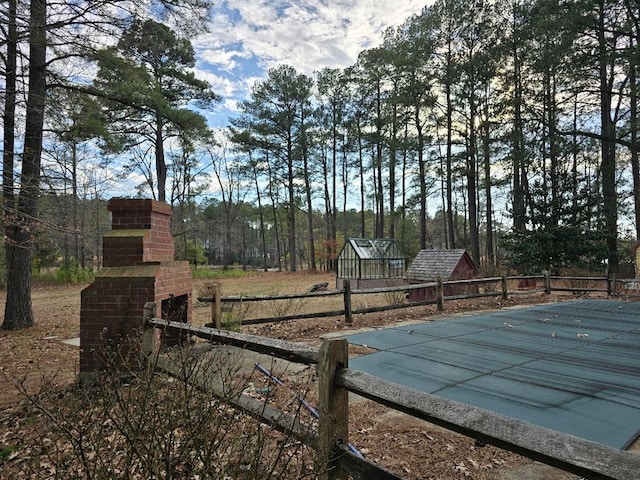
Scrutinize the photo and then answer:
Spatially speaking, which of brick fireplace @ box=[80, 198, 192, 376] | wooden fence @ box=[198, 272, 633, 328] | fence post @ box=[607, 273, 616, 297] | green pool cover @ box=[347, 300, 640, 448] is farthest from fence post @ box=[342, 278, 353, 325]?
fence post @ box=[607, 273, 616, 297]

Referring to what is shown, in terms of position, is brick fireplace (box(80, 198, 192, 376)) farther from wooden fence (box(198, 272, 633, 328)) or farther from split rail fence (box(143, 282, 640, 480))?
split rail fence (box(143, 282, 640, 480))

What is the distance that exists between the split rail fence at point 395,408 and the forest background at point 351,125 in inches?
190

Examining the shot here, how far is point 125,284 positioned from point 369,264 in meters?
17.3

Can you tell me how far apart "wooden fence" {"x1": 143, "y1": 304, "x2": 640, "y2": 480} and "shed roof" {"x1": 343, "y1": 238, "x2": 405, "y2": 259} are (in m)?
18.0

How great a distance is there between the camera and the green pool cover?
3.20 metres

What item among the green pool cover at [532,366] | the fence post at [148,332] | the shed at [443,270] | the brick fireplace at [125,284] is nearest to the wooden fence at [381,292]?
the green pool cover at [532,366]

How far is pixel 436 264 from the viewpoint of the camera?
14047 millimetres

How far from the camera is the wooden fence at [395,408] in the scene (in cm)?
108

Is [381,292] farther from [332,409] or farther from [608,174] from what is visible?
[608,174]

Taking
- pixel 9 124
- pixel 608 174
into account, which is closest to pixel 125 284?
pixel 9 124

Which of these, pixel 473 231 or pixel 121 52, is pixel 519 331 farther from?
pixel 473 231

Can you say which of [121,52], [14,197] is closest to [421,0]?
[121,52]

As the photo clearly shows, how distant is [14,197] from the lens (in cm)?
593

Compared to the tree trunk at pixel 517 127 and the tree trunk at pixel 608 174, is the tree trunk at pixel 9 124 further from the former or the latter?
the tree trunk at pixel 608 174
